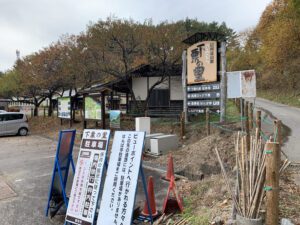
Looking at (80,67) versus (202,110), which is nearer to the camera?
(202,110)

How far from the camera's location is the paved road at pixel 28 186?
4.04 metres

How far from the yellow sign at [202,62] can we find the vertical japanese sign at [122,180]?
7826 millimetres

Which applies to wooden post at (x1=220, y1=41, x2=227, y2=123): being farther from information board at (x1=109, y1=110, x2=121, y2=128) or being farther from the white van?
the white van

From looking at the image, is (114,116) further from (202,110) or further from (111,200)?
(111,200)

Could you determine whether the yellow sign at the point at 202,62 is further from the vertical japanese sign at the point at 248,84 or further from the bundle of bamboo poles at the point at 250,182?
the bundle of bamboo poles at the point at 250,182

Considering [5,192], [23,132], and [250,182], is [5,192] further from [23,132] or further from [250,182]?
[23,132]

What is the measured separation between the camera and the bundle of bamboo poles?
2838 millimetres

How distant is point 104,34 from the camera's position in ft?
40.4

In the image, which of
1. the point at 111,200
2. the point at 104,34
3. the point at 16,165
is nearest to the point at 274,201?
the point at 111,200

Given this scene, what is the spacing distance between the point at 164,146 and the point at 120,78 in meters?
7.05

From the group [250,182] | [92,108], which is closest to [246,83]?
[250,182]

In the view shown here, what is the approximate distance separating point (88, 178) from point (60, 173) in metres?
0.67

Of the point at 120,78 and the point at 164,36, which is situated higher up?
the point at 164,36

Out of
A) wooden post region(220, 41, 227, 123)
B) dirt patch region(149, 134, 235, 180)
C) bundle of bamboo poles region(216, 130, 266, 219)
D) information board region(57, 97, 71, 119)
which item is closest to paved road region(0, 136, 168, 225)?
dirt patch region(149, 134, 235, 180)
